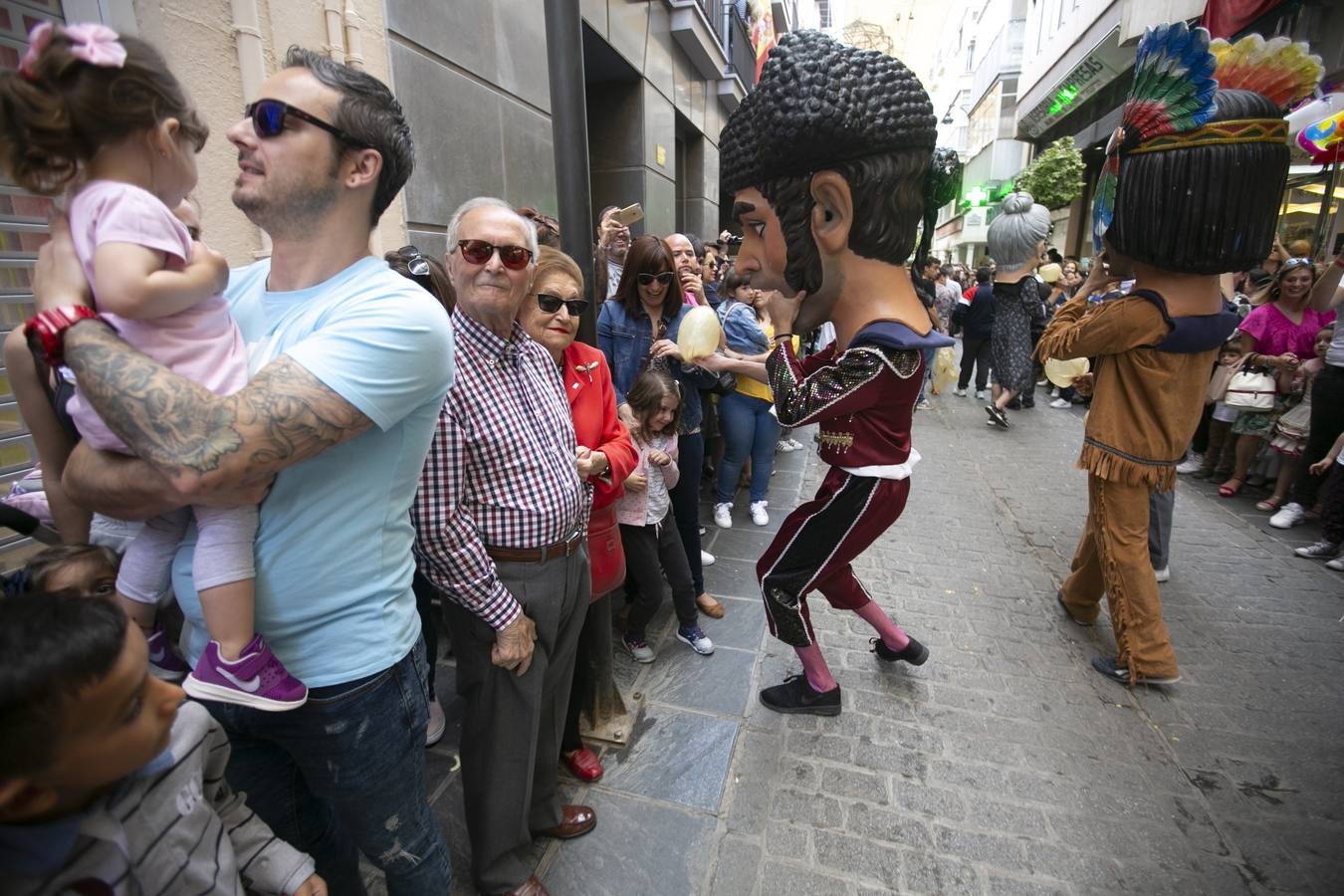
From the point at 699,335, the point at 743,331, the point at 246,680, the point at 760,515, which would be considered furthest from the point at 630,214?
the point at 246,680

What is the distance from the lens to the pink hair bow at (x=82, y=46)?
973 millimetres

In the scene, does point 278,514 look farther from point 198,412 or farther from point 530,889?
point 530,889

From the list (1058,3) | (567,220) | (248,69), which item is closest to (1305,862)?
(567,220)

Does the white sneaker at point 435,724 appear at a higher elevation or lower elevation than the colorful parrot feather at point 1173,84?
A: lower

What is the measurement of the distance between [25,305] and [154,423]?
198cm

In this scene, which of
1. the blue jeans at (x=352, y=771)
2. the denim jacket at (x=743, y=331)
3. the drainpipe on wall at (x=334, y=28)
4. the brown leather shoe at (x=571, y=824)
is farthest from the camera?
the denim jacket at (x=743, y=331)

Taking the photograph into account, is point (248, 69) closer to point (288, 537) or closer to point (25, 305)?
point (25, 305)

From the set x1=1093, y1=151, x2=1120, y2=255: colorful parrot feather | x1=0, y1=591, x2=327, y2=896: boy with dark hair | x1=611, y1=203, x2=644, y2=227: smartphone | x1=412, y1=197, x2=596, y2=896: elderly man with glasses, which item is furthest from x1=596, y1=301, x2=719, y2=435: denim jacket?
x1=0, y1=591, x2=327, y2=896: boy with dark hair

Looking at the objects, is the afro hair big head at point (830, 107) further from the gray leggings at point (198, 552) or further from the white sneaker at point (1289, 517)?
the white sneaker at point (1289, 517)

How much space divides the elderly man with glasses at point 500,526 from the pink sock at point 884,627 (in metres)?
1.65

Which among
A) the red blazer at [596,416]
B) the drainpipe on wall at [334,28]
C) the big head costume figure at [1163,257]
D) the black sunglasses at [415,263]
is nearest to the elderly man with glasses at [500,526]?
the red blazer at [596,416]

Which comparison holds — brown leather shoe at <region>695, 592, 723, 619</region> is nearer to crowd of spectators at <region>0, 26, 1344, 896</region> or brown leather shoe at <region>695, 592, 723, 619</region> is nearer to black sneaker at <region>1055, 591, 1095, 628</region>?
crowd of spectators at <region>0, 26, 1344, 896</region>

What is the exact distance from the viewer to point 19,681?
814mm

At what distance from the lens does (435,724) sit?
2.74 m
